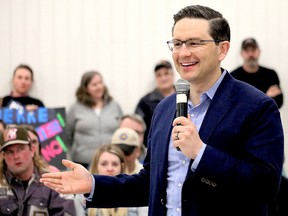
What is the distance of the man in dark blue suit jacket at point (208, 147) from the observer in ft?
7.14

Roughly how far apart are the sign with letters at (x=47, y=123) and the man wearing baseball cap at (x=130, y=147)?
1.05m

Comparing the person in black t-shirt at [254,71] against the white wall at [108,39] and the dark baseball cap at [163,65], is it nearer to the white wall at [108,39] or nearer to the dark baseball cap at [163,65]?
the white wall at [108,39]

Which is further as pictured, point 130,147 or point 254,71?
point 254,71

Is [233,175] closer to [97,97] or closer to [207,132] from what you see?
[207,132]

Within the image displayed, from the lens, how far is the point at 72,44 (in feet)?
24.9

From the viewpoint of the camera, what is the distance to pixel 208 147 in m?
2.18

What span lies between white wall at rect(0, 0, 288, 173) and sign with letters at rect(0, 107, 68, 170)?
0.84 meters

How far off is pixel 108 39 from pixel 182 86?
17.3 feet

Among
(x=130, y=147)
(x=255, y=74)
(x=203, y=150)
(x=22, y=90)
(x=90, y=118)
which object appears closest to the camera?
(x=203, y=150)

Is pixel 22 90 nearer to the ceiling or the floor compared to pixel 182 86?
nearer to the floor

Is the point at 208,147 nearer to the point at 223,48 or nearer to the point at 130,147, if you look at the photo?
the point at 223,48

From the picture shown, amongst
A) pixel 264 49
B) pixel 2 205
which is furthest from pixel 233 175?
pixel 264 49

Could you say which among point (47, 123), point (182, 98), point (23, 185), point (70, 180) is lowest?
point (23, 185)

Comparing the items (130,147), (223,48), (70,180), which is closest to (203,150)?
(223,48)
